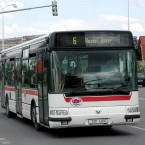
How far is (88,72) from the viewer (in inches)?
523

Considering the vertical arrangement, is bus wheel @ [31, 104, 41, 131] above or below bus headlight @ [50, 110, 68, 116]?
below

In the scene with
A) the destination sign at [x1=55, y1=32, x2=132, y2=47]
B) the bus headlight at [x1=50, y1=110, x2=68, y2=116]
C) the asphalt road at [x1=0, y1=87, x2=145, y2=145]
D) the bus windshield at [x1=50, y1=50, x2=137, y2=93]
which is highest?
the destination sign at [x1=55, y1=32, x2=132, y2=47]

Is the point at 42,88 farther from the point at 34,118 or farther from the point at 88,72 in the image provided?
the point at 34,118

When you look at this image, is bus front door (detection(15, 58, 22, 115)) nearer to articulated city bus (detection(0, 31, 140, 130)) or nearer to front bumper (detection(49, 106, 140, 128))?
articulated city bus (detection(0, 31, 140, 130))

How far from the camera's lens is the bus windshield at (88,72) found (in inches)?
521

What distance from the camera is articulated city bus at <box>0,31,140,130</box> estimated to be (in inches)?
519

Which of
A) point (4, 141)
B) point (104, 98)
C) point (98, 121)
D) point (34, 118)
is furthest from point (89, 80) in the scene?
point (34, 118)

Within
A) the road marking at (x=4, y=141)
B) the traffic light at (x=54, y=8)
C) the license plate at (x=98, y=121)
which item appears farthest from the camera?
the traffic light at (x=54, y=8)

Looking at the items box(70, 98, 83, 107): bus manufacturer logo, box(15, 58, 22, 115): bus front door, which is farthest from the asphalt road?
box(15, 58, 22, 115): bus front door

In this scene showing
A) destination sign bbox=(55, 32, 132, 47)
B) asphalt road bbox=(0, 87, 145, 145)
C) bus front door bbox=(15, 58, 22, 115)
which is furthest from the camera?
bus front door bbox=(15, 58, 22, 115)

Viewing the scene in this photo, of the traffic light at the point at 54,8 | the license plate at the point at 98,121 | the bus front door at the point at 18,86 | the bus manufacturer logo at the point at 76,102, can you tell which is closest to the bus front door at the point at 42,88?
the bus manufacturer logo at the point at 76,102

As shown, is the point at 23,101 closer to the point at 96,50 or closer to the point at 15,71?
the point at 15,71

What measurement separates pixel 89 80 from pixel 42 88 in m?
1.50

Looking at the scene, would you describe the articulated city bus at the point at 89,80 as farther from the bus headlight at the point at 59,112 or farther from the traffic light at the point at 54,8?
the traffic light at the point at 54,8
